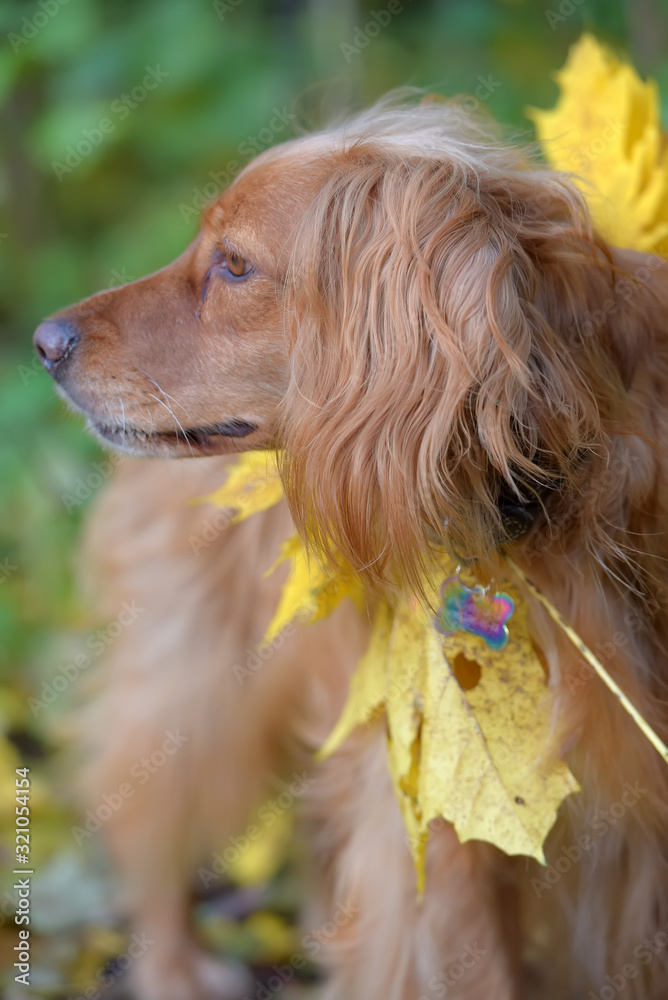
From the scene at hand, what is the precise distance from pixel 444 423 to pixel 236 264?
486 millimetres

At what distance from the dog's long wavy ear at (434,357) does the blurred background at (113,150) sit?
1717 millimetres

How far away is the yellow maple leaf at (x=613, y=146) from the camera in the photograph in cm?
178

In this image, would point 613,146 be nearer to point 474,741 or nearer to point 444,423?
point 444,423

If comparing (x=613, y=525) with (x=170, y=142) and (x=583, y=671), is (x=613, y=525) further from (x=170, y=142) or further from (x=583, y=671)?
(x=170, y=142)

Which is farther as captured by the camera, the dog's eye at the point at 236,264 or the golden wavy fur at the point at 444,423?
the dog's eye at the point at 236,264

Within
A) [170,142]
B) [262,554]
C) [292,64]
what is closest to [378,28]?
[292,64]

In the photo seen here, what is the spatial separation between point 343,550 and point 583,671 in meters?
0.43

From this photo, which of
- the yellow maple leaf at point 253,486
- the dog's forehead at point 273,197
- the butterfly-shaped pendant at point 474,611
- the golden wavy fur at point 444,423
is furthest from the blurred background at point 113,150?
the butterfly-shaped pendant at point 474,611

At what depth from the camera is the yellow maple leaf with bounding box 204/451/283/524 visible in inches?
68.3

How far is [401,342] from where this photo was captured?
4.67 ft

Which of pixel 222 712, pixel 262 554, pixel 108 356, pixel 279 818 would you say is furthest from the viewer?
pixel 279 818

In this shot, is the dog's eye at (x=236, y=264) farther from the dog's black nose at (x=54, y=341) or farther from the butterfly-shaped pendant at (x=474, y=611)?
the butterfly-shaped pendant at (x=474, y=611)

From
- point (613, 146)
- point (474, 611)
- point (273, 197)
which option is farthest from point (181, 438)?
point (613, 146)

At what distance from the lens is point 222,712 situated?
2.46 meters
